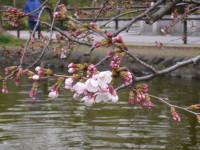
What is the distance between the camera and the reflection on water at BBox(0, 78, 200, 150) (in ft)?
23.3

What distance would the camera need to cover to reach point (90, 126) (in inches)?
320

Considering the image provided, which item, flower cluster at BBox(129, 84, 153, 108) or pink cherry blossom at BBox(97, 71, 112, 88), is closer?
pink cherry blossom at BBox(97, 71, 112, 88)

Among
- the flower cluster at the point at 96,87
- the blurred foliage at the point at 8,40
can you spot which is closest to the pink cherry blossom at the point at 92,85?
the flower cluster at the point at 96,87

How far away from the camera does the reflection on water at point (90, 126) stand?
709 centimetres


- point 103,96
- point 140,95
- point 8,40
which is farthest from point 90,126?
point 8,40

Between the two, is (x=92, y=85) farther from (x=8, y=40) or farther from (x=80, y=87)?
(x=8, y=40)

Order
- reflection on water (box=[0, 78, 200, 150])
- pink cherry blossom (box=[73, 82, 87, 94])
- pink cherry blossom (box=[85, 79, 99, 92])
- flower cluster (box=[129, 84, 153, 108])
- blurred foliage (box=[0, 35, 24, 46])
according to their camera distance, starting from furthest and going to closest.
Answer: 1. blurred foliage (box=[0, 35, 24, 46])
2. reflection on water (box=[0, 78, 200, 150])
3. flower cluster (box=[129, 84, 153, 108])
4. pink cherry blossom (box=[73, 82, 87, 94])
5. pink cherry blossom (box=[85, 79, 99, 92])

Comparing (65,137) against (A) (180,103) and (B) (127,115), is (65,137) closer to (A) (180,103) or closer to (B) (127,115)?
(B) (127,115)

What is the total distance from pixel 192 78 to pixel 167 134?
5962 millimetres

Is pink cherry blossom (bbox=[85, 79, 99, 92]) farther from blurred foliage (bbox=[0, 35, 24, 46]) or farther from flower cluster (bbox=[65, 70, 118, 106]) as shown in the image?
blurred foliage (bbox=[0, 35, 24, 46])

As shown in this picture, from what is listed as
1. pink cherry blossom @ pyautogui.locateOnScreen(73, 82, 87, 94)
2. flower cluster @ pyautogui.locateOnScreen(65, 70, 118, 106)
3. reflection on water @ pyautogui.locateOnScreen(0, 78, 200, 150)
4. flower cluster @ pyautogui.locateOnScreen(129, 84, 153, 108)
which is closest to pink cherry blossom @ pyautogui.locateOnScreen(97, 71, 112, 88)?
flower cluster @ pyautogui.locateOnScreen(65, 70, 118, 106)

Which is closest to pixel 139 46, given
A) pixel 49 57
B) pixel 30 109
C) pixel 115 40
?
pixel 49 57

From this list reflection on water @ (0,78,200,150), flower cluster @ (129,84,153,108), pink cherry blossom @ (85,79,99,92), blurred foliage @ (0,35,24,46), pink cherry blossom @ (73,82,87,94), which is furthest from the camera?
blurred foliage @ (0,35,24,46)

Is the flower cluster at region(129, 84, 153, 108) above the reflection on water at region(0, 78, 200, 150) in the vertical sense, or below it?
above
